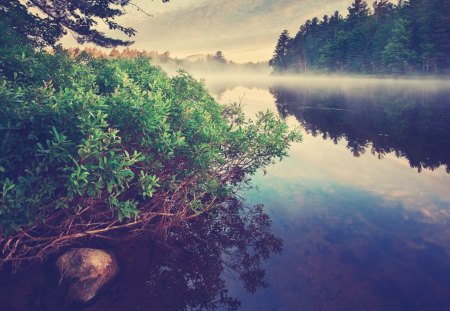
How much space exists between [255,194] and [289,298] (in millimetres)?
6997


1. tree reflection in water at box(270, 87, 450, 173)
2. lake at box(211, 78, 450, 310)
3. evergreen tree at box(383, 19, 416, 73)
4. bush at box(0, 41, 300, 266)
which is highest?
evergreen tree at box(383, 19, 416, 73)

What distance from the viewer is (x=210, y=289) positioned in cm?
849

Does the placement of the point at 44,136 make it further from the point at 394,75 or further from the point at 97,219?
the point at 394,75

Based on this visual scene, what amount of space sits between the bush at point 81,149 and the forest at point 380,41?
75.5m

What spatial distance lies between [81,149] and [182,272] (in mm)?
4757

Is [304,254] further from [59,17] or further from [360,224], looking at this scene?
[59,17]

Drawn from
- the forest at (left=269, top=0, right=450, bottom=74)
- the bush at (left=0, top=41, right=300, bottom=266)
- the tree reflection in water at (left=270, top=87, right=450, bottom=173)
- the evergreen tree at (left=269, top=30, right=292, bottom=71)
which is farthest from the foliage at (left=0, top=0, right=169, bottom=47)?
the evergreen tree at (left=269, top=30, right=292, bottom=71)

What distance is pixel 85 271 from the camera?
314 inches

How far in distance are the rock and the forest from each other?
3104 inches

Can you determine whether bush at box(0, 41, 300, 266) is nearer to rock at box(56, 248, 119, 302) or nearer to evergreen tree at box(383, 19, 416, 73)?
rock at box(56, 248, 119, 302)

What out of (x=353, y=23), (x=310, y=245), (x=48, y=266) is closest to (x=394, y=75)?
(x=353, y=23)

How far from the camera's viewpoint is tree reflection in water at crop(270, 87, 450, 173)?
20.2 metres

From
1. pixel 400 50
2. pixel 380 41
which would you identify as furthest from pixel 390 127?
pixel 380 41

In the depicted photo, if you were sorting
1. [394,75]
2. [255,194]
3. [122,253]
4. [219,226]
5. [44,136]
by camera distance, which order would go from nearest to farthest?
[44,136] < [122,253] < [219,226] < [255,194] < [394,75]
